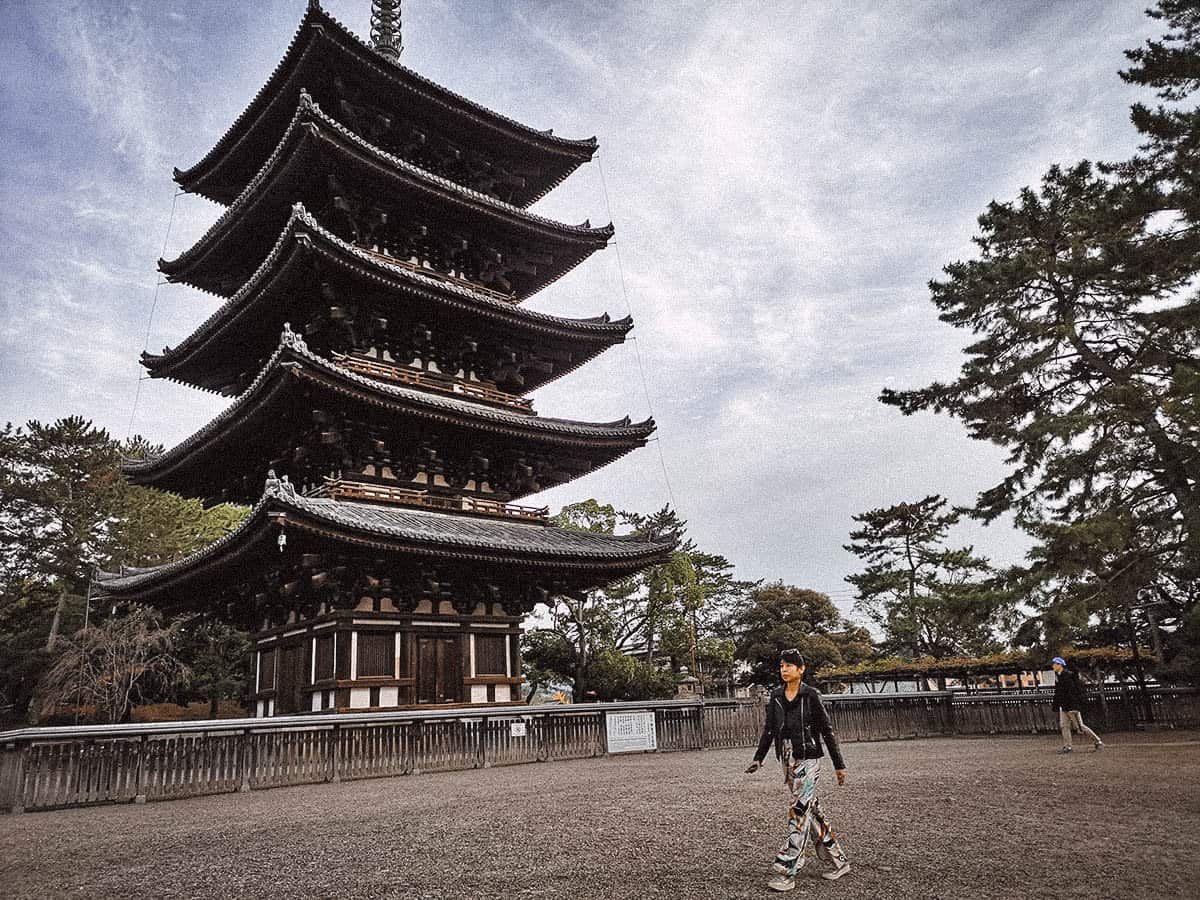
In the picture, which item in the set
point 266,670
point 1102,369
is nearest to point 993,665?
point 1102,369

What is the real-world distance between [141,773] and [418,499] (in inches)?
315

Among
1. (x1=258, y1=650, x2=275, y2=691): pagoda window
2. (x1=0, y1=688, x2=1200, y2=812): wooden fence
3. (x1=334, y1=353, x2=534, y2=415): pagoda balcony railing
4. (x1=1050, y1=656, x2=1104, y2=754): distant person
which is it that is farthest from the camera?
(x1=334, y1=353, x2=534, y2=415): pagoda balcony railing

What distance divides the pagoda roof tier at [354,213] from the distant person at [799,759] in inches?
676

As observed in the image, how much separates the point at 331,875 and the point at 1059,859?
6.19 meters

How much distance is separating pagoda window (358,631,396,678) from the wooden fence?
1610 millimetres

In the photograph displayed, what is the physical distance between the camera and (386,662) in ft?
55.0

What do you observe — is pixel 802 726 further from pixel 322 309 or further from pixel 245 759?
pixel 322 309

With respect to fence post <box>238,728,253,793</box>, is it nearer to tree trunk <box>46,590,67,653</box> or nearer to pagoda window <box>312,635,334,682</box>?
pagoda window <box>312,635,334,682</box>

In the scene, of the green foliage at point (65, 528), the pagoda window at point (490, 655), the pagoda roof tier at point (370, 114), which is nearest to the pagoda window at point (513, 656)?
the pagoda window at point (490, 655)

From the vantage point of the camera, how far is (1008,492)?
2066cm

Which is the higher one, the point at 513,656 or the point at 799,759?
the point at 513,656

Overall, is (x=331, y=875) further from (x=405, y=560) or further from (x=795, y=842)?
(x=405, y=560)

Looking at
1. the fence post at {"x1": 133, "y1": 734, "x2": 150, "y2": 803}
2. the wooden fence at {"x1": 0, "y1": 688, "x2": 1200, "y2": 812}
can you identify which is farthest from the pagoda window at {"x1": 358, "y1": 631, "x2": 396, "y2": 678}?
the fence post at {"x1": 133, "y1": 734, "x2": 150, "y2": 803}

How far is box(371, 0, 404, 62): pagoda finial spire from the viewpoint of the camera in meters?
25.8
